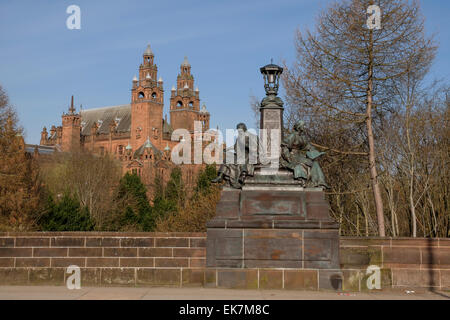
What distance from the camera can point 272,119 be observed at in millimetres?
14570

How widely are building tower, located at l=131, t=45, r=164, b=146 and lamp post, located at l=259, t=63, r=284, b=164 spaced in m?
106

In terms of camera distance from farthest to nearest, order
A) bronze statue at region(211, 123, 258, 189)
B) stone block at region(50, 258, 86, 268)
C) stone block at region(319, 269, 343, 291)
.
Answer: stone block at region(50, 258, 86, 268) < bronze statue at region(211, 123, 258, 189) < stone block at region(319, 269, 343, 291)

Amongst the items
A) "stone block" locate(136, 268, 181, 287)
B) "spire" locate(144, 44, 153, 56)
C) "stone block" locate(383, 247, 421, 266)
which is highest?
"spire" locate(144, 44, 153, 56)

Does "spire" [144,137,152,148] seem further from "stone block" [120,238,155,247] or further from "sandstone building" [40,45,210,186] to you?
"stone block" [120,238,155,247]

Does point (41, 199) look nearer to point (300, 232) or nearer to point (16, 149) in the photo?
point (16, 149)

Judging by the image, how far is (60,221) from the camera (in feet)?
145

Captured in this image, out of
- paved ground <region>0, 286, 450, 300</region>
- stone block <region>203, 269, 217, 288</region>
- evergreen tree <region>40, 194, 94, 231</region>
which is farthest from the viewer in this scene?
evergreen tree <region>40, 194, 94, 231</region>

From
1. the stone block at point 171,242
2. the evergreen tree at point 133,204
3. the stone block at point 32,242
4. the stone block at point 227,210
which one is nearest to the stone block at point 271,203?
the stone block at point 227,210

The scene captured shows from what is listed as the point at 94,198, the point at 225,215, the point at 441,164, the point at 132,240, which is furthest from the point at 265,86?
the point at 94,198

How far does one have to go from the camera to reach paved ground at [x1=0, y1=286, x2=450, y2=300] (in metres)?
11.5

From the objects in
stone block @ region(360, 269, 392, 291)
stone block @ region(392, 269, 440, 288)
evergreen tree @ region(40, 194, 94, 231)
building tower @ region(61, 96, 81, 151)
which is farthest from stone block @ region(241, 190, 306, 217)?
building tower @ region(61, 96, 81, 151)

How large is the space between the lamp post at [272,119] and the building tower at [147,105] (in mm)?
105760

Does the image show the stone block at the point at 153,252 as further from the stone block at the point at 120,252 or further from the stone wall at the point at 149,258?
the stone block at the point at 120,252

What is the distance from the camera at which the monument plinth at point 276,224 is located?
1312 cm
